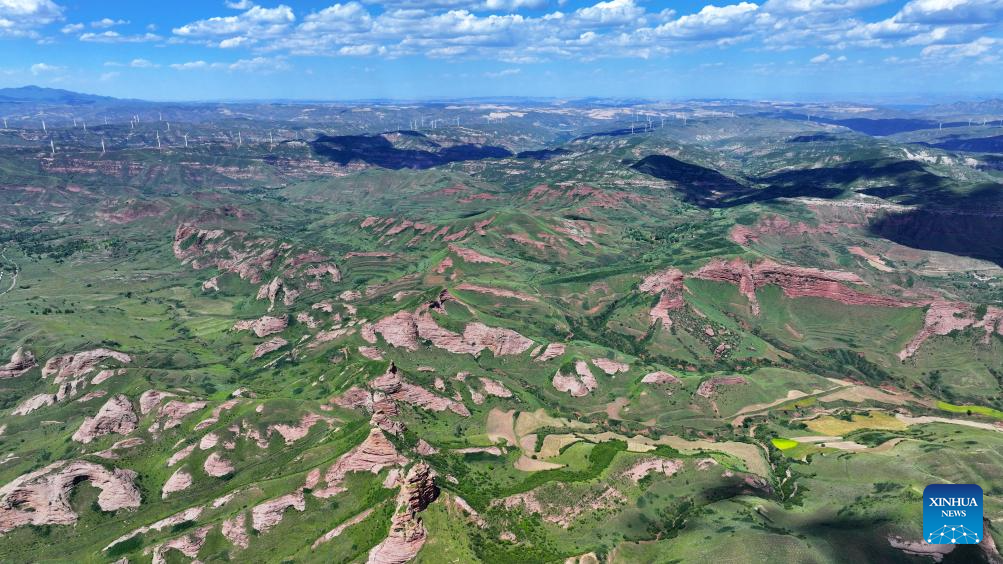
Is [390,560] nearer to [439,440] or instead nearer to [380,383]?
[439,440]

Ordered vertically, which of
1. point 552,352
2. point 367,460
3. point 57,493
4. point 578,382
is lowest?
point 578,382

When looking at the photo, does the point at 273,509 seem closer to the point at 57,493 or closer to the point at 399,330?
the point at 57,493

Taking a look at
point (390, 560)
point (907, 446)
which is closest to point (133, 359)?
point (390, 560)

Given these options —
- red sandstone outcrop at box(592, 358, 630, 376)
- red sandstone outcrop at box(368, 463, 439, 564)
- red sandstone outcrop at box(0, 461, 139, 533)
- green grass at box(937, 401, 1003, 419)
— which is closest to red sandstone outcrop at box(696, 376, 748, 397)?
red sandstone outcrop at box(592, 358, 630, 376)

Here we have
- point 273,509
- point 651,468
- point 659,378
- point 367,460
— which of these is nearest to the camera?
point 273,509

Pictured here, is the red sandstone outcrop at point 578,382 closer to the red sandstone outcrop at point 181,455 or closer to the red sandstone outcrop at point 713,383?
the red sandstone outcrop at point 713,383

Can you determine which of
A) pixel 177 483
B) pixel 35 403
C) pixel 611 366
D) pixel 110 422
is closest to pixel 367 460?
pixel 177 483
